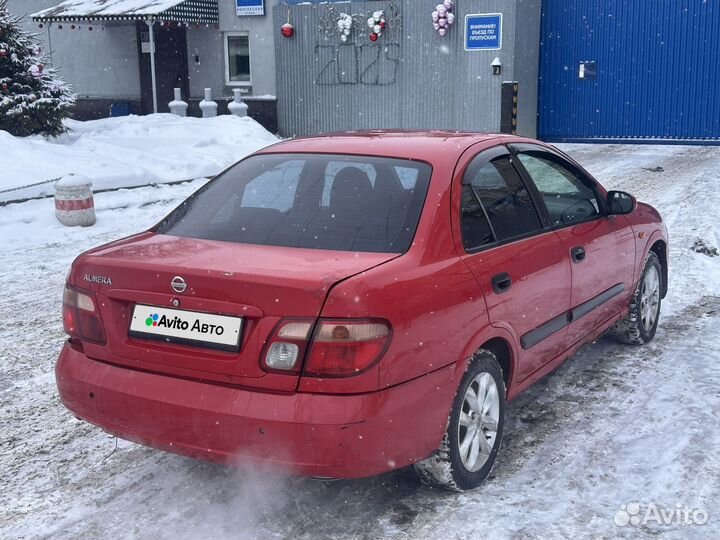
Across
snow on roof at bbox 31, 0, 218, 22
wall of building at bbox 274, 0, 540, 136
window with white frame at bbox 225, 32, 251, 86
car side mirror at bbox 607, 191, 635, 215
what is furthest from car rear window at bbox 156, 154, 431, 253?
window with white frame at bbox 225, 32, 251, 86

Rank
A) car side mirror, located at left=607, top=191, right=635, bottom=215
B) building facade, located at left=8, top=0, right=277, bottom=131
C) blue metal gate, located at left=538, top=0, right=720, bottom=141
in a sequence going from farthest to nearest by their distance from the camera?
building facade, located at left=8, top=0, right=277, bottom=131, blue metal gate, located at left=538, top=0, right=720, bottom=141, car side mirror, located at left=607, top=191, right=635, bottom=215

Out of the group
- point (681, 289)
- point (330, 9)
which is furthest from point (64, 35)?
point (681, 289)

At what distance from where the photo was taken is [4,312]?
6.57 m

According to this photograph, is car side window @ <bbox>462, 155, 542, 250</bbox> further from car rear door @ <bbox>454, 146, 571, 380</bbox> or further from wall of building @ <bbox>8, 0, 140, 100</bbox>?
wall of building @ <bbox>8, 0, 140, 100</bbox>

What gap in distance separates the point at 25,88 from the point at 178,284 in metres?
11.6

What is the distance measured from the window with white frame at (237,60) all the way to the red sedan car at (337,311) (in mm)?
20213

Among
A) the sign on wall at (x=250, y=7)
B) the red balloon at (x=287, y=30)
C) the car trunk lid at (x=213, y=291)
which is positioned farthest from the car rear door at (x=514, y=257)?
the sign on wall at (x=250, y=7)

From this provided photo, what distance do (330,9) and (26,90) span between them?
33.1ft

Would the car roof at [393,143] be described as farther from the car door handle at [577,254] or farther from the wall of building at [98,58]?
the wall of building at [98,58]

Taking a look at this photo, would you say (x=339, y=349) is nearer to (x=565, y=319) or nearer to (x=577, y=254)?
(x=565, y=319)

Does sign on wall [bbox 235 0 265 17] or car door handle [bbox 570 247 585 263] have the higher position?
sign on wall [bbox 235 0 265 17]

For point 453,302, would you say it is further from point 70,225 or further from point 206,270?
point 70,225

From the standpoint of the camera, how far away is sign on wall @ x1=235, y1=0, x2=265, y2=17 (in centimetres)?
2278

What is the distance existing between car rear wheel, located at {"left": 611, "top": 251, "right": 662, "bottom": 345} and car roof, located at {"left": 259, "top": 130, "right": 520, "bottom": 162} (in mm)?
1674
